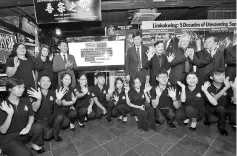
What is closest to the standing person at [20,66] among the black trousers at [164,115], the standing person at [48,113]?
the standing person at [48,113]

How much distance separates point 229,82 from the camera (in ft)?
7.61

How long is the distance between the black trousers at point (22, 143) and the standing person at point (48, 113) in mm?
213

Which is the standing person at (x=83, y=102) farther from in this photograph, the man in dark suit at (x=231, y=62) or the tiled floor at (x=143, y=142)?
the man in dark suit at (x=231, y=62)

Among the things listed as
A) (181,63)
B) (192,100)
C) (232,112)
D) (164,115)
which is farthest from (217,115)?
(181,63)

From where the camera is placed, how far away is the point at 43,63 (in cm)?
286

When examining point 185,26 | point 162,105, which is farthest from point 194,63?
point 185,26

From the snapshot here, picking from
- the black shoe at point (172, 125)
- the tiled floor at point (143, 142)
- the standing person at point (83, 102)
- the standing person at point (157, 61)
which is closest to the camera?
the tiled floor at point (143, 142)

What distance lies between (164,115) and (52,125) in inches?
88.9

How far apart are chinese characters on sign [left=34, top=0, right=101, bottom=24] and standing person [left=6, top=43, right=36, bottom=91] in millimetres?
1070

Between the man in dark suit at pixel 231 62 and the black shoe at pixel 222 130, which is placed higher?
the man in dark suit at pixel 231 62

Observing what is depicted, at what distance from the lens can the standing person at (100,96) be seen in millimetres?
3020

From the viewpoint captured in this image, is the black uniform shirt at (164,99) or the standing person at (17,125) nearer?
the standing person at (17,125)

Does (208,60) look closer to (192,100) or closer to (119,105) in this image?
(192,100)

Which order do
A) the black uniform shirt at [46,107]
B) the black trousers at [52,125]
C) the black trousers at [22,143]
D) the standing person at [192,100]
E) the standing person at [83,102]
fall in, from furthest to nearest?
1. the standing person at [83,102]
2. the standing person at [192,100]
3. the black uniform shirt at [46,107]
4. the black trousers at [52,125]
5. the black trousers at [22,143]
